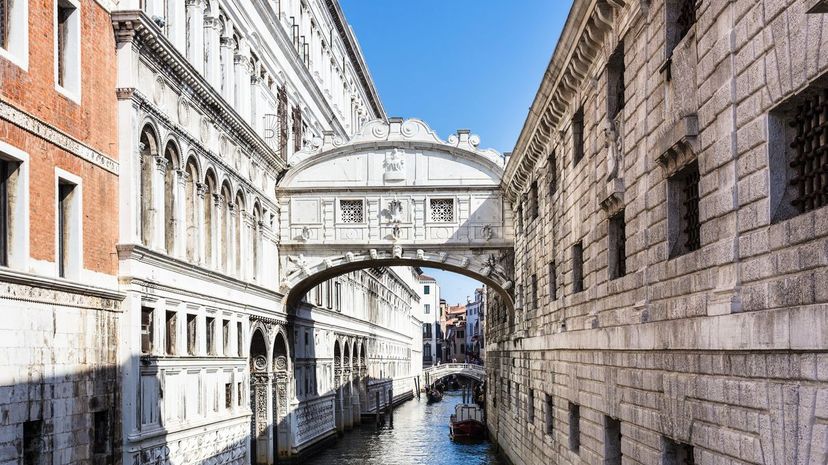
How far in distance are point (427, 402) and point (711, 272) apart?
6266 centimetres

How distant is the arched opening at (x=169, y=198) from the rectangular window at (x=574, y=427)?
7537mm

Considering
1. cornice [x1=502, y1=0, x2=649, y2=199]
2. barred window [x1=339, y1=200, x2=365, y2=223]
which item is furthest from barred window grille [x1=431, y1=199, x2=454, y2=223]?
cornice [x1=502, y1=0, x2=649, y2=199]

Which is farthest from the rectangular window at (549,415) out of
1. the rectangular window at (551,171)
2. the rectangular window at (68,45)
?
the rectangular window at (68,45)

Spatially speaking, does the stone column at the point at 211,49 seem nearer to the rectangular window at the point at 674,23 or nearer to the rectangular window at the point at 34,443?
the rectangular window at the point at 34,443

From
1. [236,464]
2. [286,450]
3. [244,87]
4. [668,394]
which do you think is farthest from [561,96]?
[286,450]

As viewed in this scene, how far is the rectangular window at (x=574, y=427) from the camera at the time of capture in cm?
1619

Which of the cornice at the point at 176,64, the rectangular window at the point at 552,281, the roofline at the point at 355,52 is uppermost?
the roofline at the point at 355,52

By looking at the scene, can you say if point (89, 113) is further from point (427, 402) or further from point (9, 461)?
point (427, 402)

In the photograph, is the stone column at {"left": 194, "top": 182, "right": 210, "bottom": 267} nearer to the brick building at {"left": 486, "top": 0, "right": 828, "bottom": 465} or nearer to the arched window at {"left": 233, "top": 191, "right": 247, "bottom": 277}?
the arched window at {"left": 233, "top": 191, "right": 247, "bottom": 277}

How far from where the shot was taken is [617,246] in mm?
→ 13156

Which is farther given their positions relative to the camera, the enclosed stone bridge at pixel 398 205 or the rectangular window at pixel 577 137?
the enclosed stone bridge at pixel 398 205

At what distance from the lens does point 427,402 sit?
230 feet

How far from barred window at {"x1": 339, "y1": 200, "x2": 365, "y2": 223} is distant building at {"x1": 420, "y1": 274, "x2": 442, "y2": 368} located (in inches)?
3538

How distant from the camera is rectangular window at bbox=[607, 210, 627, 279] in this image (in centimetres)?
1296
